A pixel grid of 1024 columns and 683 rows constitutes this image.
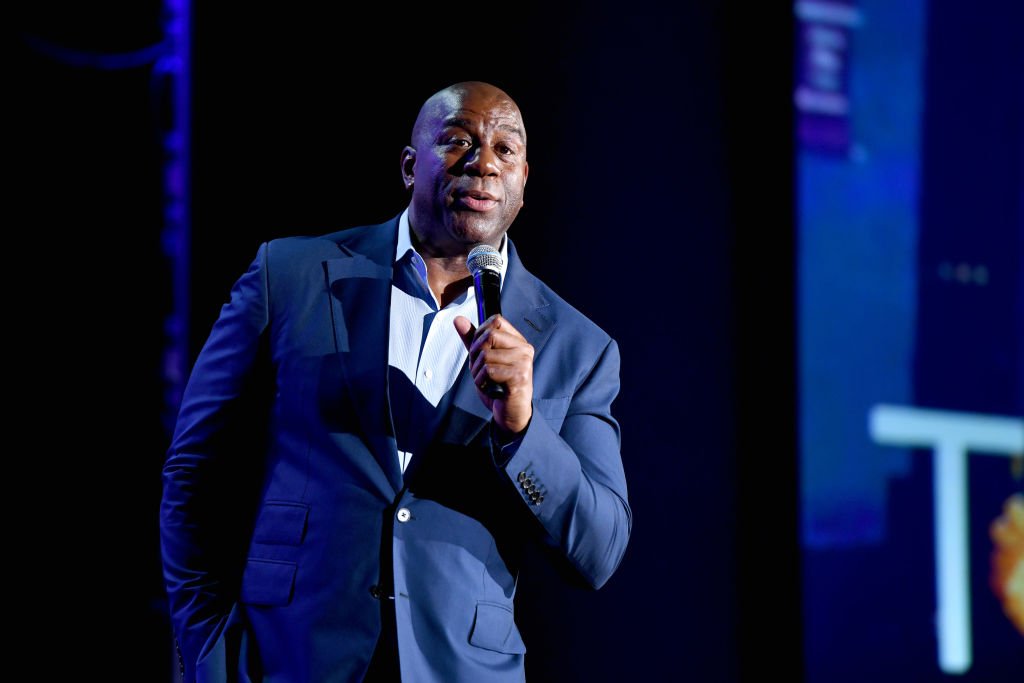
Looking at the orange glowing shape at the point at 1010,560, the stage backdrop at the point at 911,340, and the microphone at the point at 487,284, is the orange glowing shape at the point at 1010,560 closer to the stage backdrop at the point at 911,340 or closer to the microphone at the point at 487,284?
the stage backdrop at the point at 911,340

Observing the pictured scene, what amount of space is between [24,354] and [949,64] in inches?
124

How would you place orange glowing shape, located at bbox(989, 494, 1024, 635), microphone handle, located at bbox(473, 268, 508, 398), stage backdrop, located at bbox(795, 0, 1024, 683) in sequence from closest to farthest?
microphone handle, located at bbox(473, 268, 508, 398) → stage backdrop, located at bbox(795, 0, 1024, 683) → orange glowing shape, located at bbox(989, 494, 1024, 635)

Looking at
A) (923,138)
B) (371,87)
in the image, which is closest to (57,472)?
(371,87)

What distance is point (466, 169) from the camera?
6.43 feet

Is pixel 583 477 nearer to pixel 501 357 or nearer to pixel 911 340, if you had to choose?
pixel 501 357

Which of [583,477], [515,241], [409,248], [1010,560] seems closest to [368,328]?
[409,248]

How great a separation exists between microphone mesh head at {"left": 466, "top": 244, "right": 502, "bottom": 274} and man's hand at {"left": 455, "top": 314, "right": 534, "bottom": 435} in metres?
0.17

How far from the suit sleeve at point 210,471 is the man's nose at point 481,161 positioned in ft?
1.36

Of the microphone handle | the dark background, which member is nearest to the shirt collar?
the microphone handle

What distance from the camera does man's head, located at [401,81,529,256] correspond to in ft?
6.41

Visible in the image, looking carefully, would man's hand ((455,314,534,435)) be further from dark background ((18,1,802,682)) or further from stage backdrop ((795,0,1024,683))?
stage backdrop ((795,0,1024,683))

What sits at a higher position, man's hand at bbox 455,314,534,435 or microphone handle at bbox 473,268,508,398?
microphone handle at bbox 473,268,508,398

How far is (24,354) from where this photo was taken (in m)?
2.80

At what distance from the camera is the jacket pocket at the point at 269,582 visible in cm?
174
